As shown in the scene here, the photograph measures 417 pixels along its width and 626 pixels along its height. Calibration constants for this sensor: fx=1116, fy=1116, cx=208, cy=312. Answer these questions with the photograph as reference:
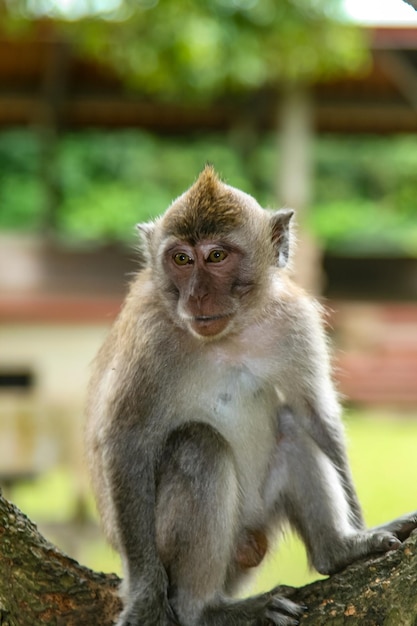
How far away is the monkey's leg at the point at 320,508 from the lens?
5.08 metres

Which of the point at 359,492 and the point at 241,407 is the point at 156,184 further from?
the point at 241,407

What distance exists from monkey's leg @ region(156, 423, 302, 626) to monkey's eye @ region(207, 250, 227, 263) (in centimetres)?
81

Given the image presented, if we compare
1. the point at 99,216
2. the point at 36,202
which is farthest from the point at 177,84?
the point at 36,202

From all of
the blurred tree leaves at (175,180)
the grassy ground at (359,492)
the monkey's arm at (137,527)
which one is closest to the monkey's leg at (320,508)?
the monkey's arm at (137,527)

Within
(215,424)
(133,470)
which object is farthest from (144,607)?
(215,424)

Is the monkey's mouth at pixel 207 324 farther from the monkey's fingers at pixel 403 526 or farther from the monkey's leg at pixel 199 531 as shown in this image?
the monkey's fingers at pixel 403 526

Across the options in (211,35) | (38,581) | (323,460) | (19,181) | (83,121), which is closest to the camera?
(38,581)

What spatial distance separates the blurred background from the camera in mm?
10672

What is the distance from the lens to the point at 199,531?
15.9 feet

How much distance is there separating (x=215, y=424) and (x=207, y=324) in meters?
0.51

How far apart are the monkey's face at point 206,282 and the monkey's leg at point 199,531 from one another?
522 millimetres

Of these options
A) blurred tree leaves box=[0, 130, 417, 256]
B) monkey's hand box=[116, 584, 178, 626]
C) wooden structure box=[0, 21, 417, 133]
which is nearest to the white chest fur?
monkey's hand box=[116, 584, 178, 626]

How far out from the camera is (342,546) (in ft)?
16.7

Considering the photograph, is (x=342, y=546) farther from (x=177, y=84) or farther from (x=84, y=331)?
(x=84, y=331)
